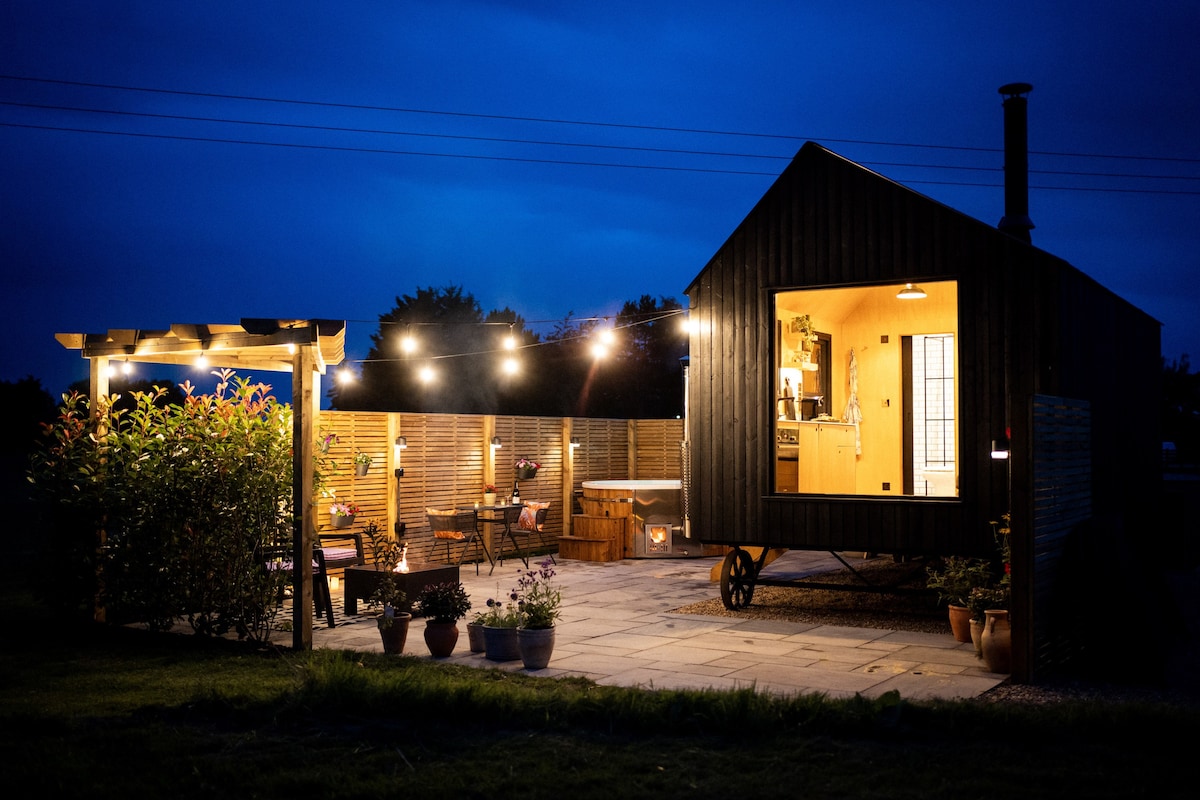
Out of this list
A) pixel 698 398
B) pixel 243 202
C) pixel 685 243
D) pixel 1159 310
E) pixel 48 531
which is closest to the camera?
pixel 48 531

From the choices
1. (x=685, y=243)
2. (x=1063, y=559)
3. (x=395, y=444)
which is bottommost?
(x=1063, y=559)

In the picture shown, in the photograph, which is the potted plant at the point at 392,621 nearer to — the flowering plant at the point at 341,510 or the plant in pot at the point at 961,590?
the flowering plant at the point at 341,510

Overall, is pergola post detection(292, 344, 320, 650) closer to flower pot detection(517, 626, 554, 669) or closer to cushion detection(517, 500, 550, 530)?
flower pot detection(517, 626, 554, 669)

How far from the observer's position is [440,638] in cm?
733

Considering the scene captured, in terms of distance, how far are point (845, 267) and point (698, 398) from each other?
177 centimetres

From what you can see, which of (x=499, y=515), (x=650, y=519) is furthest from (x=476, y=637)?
(x=650, y=519)

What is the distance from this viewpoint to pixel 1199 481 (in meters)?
23.3

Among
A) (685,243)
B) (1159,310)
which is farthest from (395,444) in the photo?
(685,243)

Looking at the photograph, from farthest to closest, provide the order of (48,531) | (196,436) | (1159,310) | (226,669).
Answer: (1159,310) → (48,531) → (196,436) → (226,669)

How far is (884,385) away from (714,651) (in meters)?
5.80

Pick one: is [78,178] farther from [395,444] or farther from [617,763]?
[617,763]

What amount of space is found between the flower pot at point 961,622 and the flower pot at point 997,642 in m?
0.92

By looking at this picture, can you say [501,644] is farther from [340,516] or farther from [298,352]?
[340,516]

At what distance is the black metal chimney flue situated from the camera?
10930 mm
